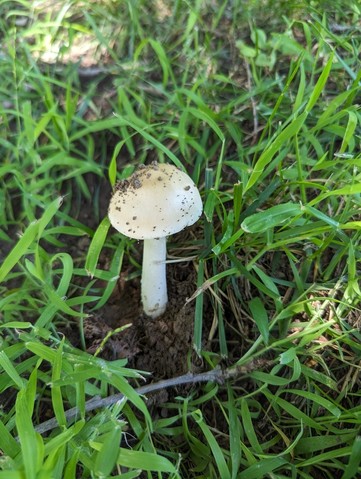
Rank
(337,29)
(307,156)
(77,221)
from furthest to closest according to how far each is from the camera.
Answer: (337,29)
(77,221)
(307,156)

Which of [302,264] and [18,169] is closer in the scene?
[302,264]

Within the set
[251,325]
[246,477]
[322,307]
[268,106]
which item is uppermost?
[268,106]

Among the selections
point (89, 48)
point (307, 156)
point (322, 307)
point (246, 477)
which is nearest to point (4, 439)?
point (246, 477)

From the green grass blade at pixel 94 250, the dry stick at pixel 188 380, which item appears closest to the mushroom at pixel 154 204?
the green grass blade at pixel 94 250

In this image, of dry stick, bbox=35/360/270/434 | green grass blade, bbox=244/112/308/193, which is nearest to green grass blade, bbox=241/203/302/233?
green grass blade, bbox=244/112/308/193

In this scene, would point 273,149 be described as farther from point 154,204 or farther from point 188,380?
point 188,380

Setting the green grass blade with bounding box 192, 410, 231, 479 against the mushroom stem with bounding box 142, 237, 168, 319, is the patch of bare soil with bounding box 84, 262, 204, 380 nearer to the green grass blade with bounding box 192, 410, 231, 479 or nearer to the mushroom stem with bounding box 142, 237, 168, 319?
the mushroom stem with bounding box 142, 237, 168, 319

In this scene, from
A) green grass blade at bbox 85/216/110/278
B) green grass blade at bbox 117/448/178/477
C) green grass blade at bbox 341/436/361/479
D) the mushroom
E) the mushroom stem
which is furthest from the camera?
the mushroom stem

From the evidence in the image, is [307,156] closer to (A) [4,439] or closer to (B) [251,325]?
(B) [251,325]
